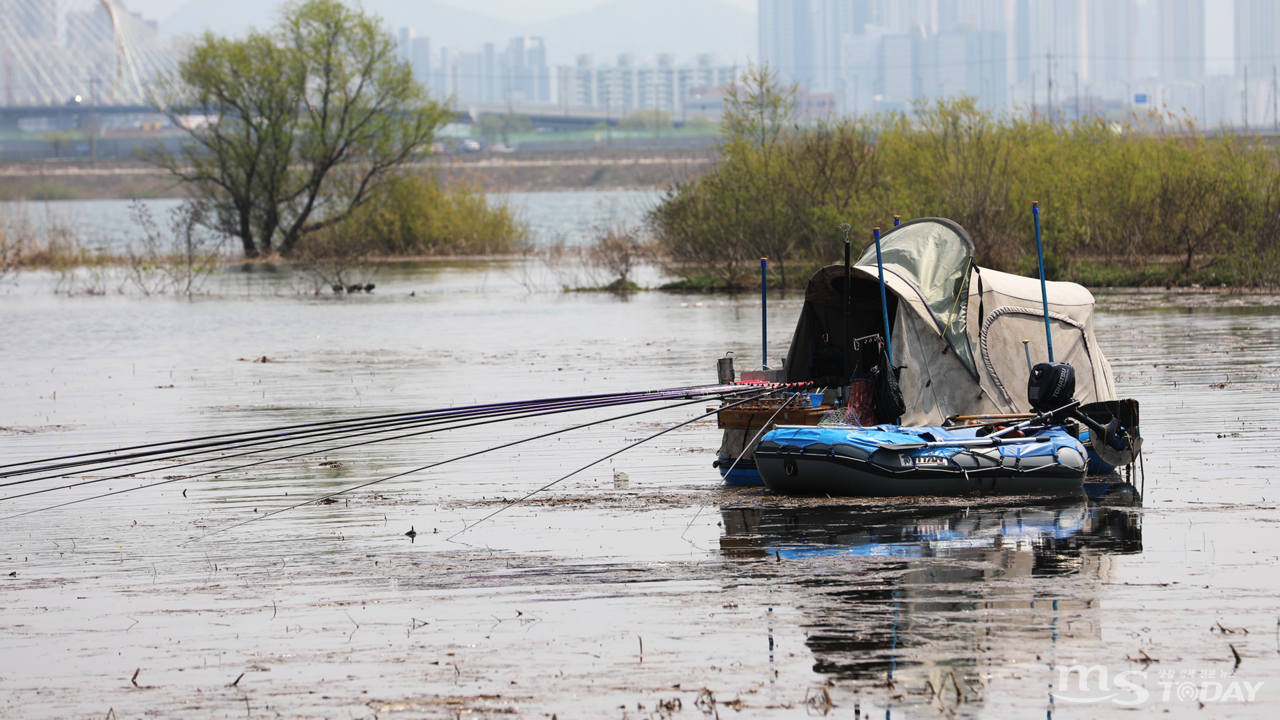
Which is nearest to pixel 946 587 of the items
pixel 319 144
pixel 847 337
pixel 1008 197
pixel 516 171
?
pixel 847 337

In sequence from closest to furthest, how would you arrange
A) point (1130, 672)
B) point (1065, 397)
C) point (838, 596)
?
point (1130, 672) → point (838, 596) → point (1065, 397)

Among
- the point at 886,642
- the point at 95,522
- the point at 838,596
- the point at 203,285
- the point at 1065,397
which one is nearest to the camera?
the point at 886,642

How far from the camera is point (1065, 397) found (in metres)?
14.3

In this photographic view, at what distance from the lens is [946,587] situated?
10023mm

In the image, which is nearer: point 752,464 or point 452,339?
point 752,464

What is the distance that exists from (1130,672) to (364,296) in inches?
1566

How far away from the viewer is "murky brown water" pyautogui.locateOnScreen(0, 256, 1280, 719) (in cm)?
806

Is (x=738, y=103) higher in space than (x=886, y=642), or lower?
higher

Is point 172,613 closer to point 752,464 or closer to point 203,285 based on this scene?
point 752,464

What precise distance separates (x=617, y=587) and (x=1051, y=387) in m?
5.87

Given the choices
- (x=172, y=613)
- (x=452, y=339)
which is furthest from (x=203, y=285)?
(x=172, y=613)

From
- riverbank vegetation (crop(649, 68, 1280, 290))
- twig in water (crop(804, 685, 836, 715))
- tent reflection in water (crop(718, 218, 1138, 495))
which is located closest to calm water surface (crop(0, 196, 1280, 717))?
twig in water (crop(804, 685, 836, 715))

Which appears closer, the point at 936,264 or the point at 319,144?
the point at 936,264

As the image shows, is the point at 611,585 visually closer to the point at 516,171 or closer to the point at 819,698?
the point at 819,698
